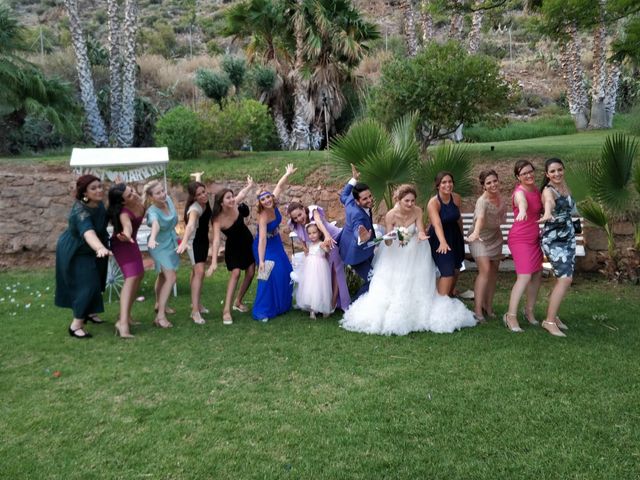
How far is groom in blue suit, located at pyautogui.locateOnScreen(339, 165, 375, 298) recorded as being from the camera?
5613mm

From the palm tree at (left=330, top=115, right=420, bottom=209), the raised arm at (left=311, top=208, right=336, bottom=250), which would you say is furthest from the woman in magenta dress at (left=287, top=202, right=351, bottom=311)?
the palm tree at (left=330, top=115, right=420, bottom=209)

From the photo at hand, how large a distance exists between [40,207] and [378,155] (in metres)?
7.12

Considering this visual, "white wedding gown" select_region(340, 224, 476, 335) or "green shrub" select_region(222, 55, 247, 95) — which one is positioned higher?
"green shrub" select_region(222, 55, 247, 95)

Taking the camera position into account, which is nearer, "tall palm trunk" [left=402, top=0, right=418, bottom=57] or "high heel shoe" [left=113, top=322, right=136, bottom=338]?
"high heel shoe" [left=113, top=322, right=136, bottom=338]

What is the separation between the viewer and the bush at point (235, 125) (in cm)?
1113

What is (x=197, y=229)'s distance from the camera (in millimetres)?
5988

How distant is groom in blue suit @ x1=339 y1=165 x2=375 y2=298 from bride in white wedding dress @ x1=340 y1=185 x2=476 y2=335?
0.23 m

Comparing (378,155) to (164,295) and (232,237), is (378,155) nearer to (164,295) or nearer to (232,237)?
(232,237)

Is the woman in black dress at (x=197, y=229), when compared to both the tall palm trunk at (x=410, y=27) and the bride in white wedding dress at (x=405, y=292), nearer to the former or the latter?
the bride in white wedding dress at (x=405, y=292)

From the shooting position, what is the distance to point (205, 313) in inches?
252

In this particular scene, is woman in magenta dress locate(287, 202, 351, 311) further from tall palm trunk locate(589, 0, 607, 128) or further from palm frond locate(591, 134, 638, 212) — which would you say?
tall palm trunk locate(589, 0, 607, 128)

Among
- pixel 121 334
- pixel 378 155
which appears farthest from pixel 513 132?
pixel 121 334

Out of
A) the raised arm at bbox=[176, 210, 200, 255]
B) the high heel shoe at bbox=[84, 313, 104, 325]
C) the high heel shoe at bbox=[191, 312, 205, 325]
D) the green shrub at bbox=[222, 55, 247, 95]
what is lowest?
the high heel shoe at bbox=[84, 313, 104, 325]

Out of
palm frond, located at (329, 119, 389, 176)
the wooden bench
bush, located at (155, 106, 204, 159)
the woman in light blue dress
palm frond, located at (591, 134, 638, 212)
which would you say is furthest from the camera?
bush, located at (155, 106, 204, 159)
